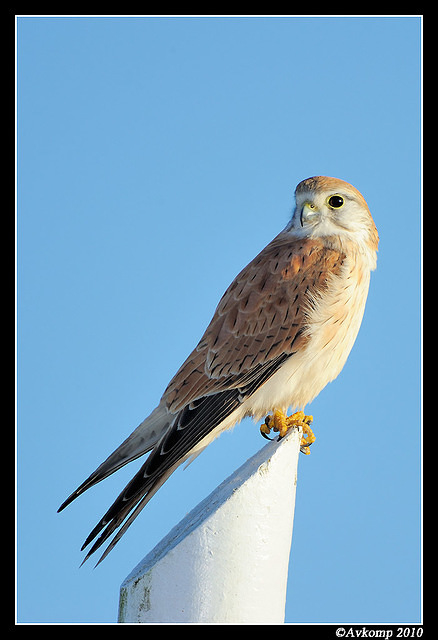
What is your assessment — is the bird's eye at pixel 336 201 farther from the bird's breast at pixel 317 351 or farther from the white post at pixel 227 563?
the white post at pixel 227 563

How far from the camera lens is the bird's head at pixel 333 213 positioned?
483cm

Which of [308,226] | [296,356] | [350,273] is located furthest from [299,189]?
[296,356]

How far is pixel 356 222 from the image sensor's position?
489 centimetres

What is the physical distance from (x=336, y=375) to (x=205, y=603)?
82.4 inches

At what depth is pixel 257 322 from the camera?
4.54 meters

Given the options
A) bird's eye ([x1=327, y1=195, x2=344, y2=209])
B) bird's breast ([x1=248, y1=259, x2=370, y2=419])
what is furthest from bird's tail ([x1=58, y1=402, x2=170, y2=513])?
bird's eye ([x1=327, y1=195, x2=344, y2=209])

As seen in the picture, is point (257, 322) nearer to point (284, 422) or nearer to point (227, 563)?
point (284, 422)

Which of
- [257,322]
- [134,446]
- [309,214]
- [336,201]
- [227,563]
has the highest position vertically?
[336,201]

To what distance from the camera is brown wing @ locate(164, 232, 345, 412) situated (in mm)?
4438

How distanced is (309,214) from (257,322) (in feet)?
2.82

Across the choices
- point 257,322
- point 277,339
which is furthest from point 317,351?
point 257,322

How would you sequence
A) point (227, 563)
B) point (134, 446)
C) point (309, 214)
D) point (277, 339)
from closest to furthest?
point (227, 563) → point (134, 446) → point (277, 339) → point (309, 214)

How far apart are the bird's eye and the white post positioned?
7.05 ft

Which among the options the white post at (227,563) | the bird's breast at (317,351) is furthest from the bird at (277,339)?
the white post at (227,563)
